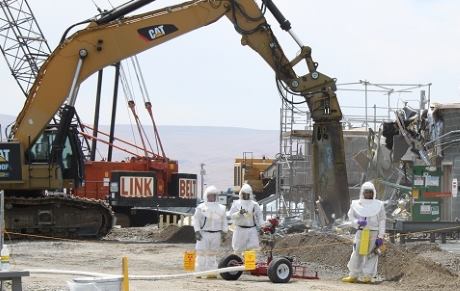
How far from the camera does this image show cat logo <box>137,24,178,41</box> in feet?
91.1

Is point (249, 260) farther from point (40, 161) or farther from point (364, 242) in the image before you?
point (40, 161)

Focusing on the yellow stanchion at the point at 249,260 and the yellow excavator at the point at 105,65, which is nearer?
the yellow stanchion at the point at 249,260

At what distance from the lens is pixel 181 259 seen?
76.8 feet

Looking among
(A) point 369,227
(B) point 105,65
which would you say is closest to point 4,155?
(B) point 105,65

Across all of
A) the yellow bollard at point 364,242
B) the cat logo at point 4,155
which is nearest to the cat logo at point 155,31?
the cat logo at point 4,155

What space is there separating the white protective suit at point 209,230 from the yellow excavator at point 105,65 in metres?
8.16

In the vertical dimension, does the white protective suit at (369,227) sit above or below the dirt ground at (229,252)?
above

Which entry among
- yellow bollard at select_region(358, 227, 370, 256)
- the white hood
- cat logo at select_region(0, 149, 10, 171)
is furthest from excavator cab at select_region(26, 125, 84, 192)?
yellow bollard at select_region(358, 227, 370, 256)

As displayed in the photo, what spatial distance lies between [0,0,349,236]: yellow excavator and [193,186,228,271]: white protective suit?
321 inches

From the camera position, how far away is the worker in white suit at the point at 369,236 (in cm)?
1850

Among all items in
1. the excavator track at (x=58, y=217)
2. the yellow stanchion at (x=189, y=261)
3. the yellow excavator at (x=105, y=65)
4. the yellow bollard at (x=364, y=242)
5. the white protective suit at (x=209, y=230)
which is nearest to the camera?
the yellow bollard at (x=364, y=242)

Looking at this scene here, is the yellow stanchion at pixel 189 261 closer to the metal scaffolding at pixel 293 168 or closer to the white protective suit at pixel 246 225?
the white protective suit at pixel 246 225

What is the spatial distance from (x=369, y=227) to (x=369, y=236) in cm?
16

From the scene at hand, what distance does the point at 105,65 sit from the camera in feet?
92.0
